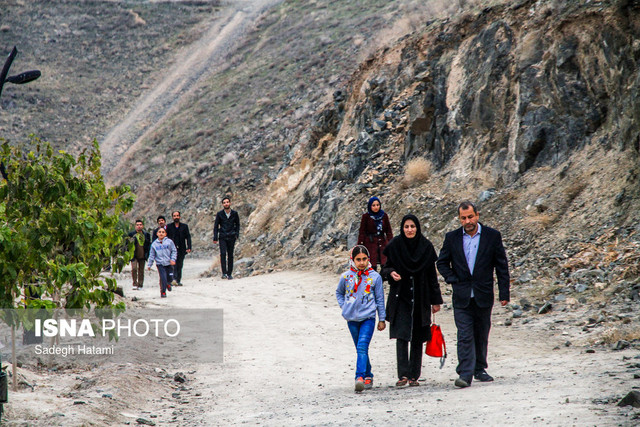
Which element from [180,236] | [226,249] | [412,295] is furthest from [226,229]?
[412,295]

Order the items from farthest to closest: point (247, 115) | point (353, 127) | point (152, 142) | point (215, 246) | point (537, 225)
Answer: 1. point (152, 142)
2. point (247, 115)
3. point (215, 246)
4. point (353, 127)
5. point (537, 225)

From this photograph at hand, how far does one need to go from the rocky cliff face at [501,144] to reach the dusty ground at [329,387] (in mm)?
3036

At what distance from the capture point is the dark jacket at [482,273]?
7.58m

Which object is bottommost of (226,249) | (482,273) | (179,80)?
(482,273)

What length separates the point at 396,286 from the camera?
809cm

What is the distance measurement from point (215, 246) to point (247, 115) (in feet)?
41.7

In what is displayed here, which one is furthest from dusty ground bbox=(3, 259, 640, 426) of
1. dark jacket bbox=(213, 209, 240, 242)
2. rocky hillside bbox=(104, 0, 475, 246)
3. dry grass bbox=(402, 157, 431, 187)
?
rocky hillside bbox=(104, 0, 475, 246)

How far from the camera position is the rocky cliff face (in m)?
14.2

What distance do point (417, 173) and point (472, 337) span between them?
12.7m

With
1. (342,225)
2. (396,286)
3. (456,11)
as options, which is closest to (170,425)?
(396,286)

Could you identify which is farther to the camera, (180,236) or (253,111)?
(253,111)

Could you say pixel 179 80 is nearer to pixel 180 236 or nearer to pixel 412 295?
pixel 180 236

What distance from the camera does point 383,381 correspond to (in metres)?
8.42

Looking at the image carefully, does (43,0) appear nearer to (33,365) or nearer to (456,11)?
(456,11)
